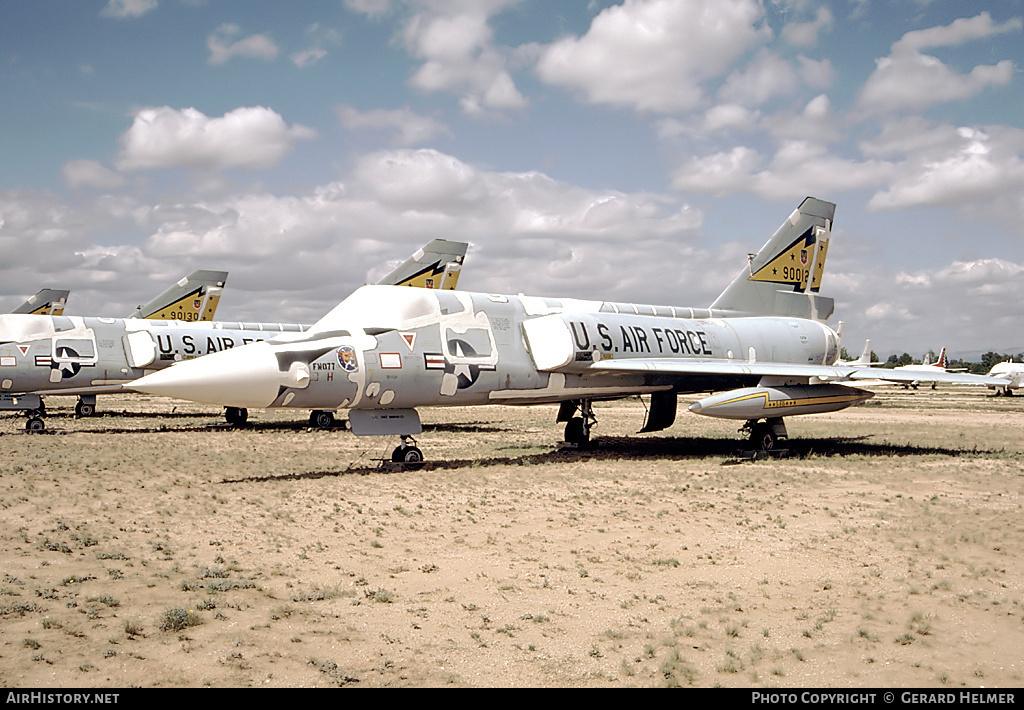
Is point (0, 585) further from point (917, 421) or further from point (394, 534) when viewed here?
point (917, 421)

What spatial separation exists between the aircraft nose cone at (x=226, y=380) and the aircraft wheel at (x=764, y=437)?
31.6ft

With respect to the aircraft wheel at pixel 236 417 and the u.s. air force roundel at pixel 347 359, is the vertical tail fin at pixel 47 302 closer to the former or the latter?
the aircraft wheel at pixel 236 417

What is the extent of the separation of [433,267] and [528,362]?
1256 cm

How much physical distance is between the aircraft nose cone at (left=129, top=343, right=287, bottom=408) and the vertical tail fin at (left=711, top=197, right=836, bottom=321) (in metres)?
11.7

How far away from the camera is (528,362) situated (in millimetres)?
14164

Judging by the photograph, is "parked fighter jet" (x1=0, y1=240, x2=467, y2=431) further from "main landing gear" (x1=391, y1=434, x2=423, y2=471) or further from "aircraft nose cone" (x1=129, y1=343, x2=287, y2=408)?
"aircraft nose cone" (x1=129, y1=343, x2=287, y2=408)

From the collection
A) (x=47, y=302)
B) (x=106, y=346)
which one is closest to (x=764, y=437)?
(x=106, y=346)

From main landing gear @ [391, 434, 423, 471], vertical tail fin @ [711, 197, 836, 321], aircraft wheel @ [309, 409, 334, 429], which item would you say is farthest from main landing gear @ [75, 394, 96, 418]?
vertical tail fin @ [711, 197, 836, 321]

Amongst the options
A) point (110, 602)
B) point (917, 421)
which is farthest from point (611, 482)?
point (917, 421)

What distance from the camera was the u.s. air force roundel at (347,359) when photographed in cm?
1184

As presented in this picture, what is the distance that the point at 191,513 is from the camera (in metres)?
9.36

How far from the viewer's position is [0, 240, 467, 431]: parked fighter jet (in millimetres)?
21766

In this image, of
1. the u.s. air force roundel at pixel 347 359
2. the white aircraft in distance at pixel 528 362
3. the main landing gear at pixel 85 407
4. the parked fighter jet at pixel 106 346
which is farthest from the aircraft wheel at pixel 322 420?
the u.s. air force roundel at pixel 347 359

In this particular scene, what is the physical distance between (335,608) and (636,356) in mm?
10575
